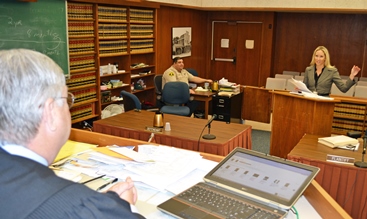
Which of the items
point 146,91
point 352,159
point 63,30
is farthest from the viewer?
point 146,91

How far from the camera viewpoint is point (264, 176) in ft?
4.85

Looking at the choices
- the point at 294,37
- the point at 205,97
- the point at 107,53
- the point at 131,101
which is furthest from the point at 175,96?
the point at 294,37

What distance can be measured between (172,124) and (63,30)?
2.30 meters

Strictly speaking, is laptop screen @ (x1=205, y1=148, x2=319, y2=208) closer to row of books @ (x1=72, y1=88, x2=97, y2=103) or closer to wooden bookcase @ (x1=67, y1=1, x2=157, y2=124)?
wooden bookcase @ (x1=67, y1=1, x2=157, y2=124)

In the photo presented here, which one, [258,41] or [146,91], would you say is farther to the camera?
[258,41]

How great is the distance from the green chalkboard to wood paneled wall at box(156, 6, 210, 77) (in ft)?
9.90

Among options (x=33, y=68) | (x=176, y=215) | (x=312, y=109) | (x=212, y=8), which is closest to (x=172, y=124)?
(x=312, y=109)

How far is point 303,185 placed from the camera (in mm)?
1392

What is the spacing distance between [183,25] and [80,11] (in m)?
3.84

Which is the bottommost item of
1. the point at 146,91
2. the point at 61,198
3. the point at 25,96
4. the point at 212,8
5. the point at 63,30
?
the point at 146,91

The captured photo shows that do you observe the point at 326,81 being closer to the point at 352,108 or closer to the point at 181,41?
the point at 352,108

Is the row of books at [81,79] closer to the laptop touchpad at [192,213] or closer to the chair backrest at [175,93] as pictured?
the chair backrest at [175,93]

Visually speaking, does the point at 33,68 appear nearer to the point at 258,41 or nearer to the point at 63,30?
the point at 63,30

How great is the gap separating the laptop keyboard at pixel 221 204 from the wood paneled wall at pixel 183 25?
257 inches
